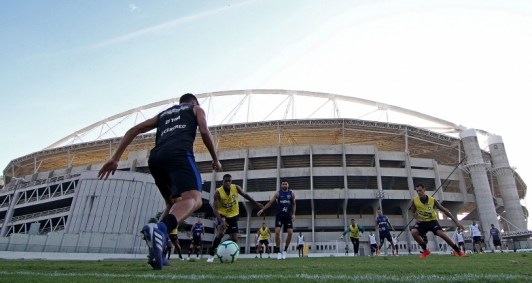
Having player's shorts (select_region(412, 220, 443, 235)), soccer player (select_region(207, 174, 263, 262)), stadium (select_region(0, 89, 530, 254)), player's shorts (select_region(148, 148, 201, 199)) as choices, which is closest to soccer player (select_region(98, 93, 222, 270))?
player's shorts (select_region(148, 148, 201, 199))

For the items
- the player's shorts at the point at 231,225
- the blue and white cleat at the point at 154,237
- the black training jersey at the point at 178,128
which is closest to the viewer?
the blue and white cleat at the point at 154,237

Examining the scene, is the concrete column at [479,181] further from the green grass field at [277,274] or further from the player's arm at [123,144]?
the player's arm at [123,144]

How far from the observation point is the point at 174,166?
3389mm

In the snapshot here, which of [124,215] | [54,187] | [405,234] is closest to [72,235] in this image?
[124,215]

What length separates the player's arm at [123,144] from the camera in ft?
12.4

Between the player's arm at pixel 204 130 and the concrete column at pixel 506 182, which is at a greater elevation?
the concrete column at pixel 506 182

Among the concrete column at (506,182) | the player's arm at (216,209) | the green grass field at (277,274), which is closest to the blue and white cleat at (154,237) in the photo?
the green grass field at (277,274)

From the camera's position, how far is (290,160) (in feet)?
148

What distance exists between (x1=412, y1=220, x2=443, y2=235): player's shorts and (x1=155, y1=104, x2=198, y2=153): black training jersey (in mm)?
6939

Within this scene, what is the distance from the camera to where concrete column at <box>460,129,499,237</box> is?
4031 centimetres

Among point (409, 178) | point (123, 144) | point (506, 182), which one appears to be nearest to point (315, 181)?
point (409, 178)

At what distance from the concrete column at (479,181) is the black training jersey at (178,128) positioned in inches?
1855

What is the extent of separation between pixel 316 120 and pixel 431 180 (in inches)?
701

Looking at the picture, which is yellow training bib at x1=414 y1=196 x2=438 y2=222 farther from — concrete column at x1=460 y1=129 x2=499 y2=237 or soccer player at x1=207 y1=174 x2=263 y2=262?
concrete column at x1=460 y1=129 x2=499 y2=237
